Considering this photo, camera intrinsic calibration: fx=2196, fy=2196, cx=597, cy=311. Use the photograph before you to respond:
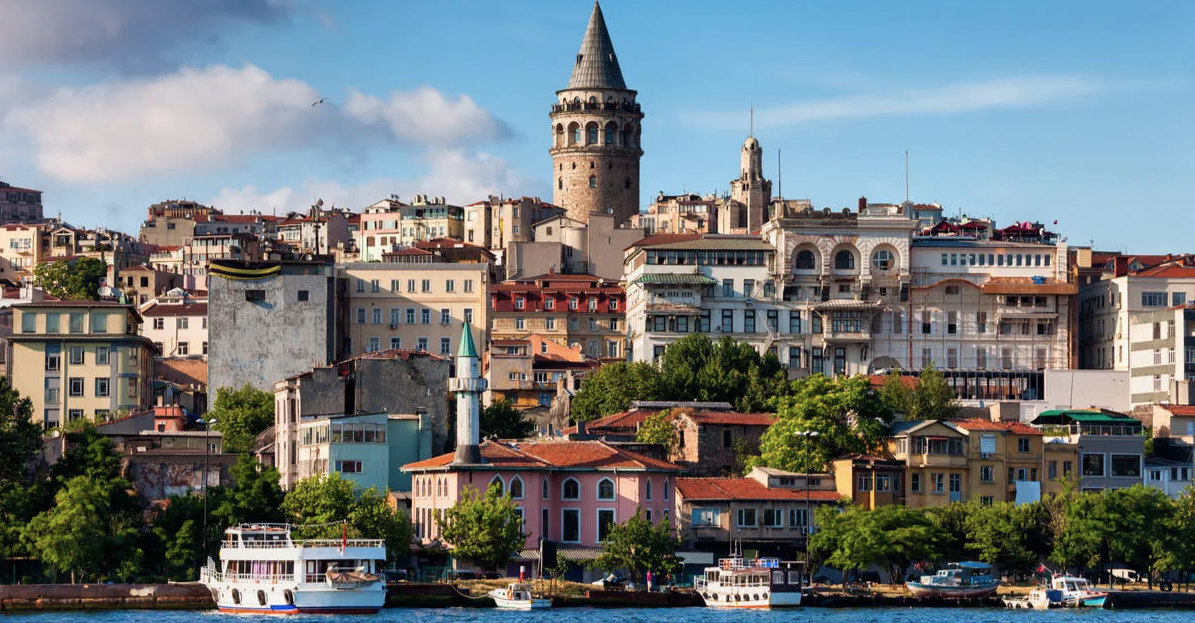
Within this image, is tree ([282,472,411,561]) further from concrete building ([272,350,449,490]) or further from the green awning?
the green awning

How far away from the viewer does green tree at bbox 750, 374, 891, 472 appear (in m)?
87.4

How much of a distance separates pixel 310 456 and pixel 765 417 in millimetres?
20941

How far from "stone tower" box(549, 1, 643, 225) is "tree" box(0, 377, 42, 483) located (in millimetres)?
78318

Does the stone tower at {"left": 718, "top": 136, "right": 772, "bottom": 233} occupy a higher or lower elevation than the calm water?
higher

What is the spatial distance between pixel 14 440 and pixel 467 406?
662 inches

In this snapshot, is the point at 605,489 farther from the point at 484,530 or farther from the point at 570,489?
the point at 484,530

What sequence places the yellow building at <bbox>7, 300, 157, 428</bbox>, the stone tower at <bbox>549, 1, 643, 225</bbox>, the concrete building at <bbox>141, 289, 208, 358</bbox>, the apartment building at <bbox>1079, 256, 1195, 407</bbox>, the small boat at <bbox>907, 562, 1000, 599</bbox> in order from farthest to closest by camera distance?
the stone tower at <bbox>549, 1, 643, 225</bbox> → the concrete building at <bbox>141, 289, 208, 358</bbox> → the apartment building at <bbox>1079, 256, 1195, 407</bbox> → the yellow building at <bbox>7, 300, 157, 428</bbox> → the small boat at <bbox>907, 562, 1000, 599</bbox>

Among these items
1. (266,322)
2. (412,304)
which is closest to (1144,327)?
(412,304)

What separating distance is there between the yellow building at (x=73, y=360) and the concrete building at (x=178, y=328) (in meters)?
21.3

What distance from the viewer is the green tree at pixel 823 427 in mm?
87438

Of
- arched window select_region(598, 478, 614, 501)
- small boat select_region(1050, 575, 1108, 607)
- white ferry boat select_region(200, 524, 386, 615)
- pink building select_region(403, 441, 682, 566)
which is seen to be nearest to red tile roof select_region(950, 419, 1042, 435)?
small boat select_region(1050, 575, 1108, 607)

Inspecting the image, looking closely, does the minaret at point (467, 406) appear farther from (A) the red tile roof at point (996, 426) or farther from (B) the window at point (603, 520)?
(A) the red tile roof at point (996, 426)

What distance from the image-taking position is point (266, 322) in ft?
371

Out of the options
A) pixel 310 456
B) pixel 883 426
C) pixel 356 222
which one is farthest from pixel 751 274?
pixel 356 222
